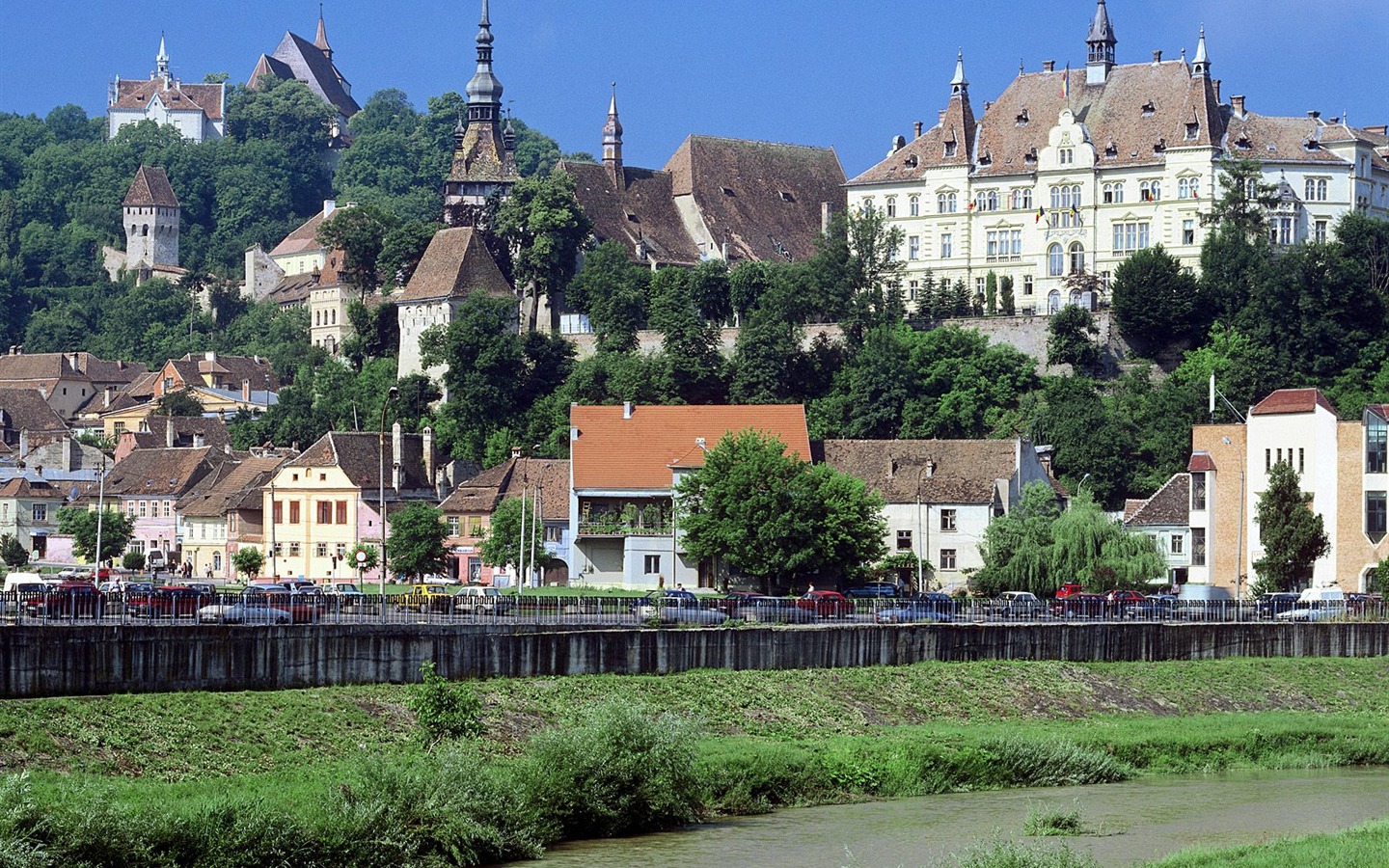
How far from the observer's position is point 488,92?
14312 centimetres

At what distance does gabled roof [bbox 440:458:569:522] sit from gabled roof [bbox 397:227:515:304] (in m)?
26.7

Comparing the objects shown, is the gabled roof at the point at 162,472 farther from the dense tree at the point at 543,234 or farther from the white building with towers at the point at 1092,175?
the white building with towers at the point at 1092,175

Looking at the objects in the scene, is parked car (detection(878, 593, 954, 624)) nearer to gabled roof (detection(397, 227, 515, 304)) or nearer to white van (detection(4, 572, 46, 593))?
→ white van (detection(4, 572, 46, 593))

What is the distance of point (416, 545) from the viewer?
283ft

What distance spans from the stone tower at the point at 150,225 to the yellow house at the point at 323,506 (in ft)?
332

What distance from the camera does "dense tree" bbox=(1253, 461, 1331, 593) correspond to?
75125mm

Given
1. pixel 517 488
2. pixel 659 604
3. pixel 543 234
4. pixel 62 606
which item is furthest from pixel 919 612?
pixel 543 234

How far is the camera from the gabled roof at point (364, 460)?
317 ft

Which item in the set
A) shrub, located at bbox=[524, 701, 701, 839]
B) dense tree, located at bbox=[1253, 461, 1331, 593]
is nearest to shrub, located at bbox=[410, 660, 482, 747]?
shrub, located at bbox=[524, 701, 701, 839]

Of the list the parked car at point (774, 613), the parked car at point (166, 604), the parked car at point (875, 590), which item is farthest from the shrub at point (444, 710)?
the parked car at point (875, 590)

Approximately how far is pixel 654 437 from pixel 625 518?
12.9 ft

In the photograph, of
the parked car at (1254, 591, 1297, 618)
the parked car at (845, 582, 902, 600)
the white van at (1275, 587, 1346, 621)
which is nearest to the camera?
the white van at (1275, 587, 1346, 621)

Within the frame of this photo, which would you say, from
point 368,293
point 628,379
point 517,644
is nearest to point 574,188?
point 368,293

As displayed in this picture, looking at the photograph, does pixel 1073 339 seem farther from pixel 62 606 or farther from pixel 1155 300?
pixel 62 606
